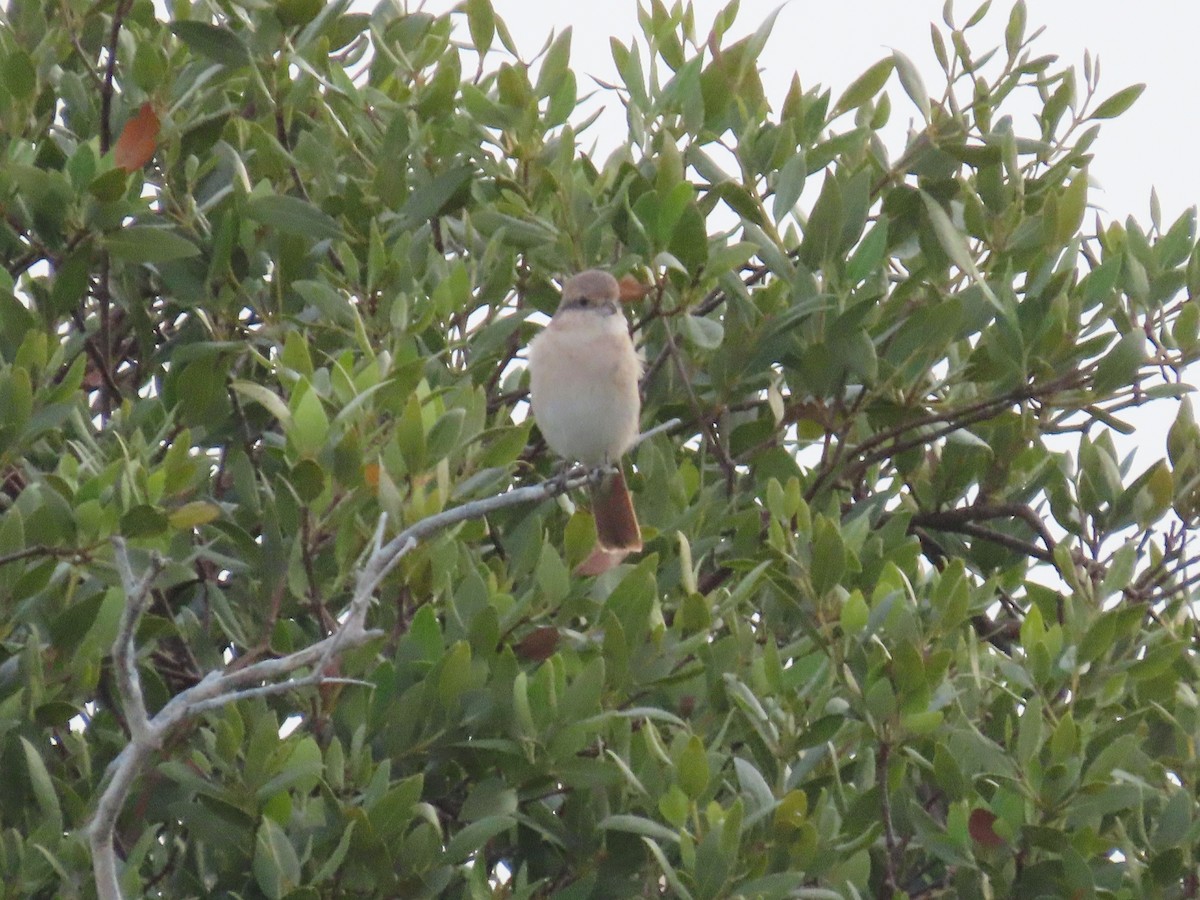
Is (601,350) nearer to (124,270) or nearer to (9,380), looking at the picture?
(124,270)

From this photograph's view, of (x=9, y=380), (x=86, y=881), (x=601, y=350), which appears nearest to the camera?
(x=86, y=881)

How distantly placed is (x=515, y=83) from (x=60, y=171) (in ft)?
3.74

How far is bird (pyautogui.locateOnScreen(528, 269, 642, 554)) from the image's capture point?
15.3 feet

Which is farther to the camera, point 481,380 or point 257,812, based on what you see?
point 481,380

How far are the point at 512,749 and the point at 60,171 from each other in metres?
1.93

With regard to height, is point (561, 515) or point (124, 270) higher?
point (124, 270)

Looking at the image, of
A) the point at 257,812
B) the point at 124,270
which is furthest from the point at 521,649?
the point at 124,270

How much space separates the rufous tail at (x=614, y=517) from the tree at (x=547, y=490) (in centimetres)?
9

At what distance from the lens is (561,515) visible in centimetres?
468

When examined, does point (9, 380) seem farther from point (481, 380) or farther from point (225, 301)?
point (481, 380)

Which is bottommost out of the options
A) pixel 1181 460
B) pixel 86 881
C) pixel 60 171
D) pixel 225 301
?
pixel 86 881

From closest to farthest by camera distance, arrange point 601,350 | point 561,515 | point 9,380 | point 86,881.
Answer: point 86,881 → point 9,380 → point 561,515 → point 601,350

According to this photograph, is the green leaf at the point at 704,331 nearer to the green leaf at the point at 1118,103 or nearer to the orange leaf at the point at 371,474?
the orange leaf at the point at 371,474

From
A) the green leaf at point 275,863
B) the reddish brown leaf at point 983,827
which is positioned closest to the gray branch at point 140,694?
the green leaf at point 275,863
